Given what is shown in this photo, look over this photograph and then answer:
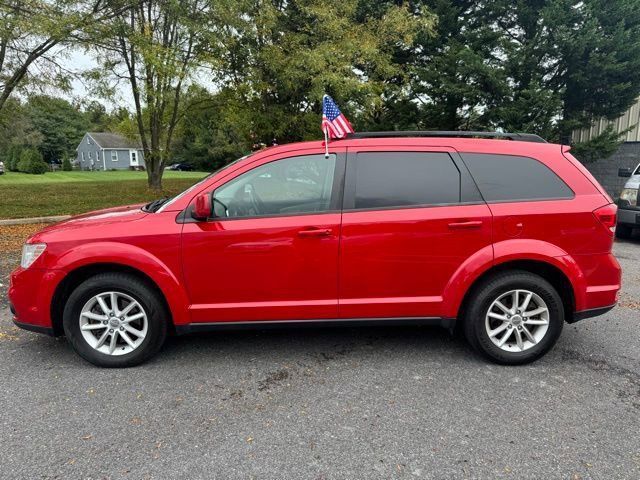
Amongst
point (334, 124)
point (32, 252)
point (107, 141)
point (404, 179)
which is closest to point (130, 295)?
point (32, 252)

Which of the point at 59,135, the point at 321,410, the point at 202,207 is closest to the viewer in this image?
the point at 321,410

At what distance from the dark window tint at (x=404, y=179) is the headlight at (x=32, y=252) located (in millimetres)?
2448

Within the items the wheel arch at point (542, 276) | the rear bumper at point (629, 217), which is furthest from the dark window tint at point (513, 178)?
the rear bumper at point (629, 217)

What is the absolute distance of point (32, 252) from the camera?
3.45 metres

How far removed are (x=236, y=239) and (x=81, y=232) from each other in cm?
120

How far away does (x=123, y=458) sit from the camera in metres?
2.45

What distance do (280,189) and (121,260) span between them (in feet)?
4.32

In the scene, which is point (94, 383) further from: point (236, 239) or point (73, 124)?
point (73, 124)

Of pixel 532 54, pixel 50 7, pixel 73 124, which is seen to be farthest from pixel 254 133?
pixel 73 124

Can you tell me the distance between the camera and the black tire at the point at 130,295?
11.1 feet

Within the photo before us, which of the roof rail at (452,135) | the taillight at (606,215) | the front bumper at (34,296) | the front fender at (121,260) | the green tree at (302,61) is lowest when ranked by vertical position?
the front bumper at (34,296)

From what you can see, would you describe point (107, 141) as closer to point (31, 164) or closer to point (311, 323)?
point (31, 164)

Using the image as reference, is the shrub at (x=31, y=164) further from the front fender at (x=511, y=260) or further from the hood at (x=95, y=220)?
the front fender at (x=511, y=260)

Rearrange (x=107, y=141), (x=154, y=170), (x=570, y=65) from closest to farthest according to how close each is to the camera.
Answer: (x=570, y=65)
(x=154, y=170)
(x=107, y=141)
